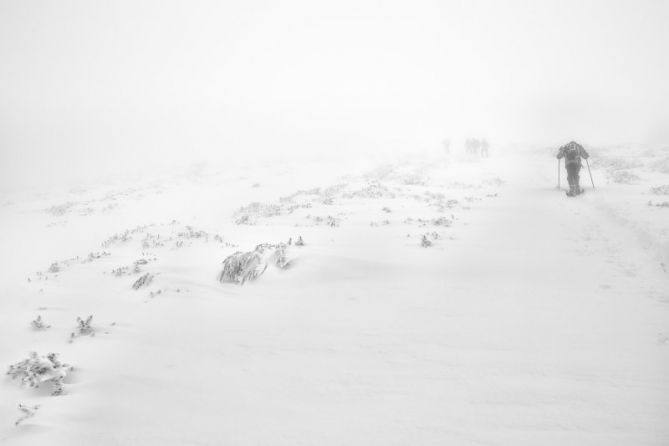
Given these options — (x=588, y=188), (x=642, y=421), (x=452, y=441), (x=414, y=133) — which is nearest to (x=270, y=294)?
(x=452, y=441)

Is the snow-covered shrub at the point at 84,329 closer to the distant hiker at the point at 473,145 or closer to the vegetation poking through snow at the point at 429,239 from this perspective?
the vegetation poking through snow at the point at 429,239

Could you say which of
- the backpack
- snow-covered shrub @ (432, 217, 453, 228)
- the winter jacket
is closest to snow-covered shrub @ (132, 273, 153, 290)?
snow-covered shrub @ (432, 217, 453, 228)

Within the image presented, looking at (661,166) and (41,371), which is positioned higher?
(661,166)

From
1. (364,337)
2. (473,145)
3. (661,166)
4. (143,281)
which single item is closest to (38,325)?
(143,281)

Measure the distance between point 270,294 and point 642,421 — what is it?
609 centimetres

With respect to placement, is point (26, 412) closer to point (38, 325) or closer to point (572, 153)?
point (38, 325)

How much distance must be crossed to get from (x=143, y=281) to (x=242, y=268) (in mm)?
2218

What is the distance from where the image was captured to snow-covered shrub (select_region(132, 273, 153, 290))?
26.3 ft

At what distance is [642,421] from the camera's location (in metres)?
3.71

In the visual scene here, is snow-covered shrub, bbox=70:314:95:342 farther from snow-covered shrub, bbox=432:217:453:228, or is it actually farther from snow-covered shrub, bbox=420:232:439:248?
snow-covered shrub, bbox=432:217:453:228

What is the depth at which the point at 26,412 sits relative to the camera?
14.3 ft

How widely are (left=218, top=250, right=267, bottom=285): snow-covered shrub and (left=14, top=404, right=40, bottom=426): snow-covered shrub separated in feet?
13.6

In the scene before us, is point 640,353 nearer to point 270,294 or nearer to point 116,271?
point 270,294

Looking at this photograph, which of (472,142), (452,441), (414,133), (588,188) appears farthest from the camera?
(414,133)
